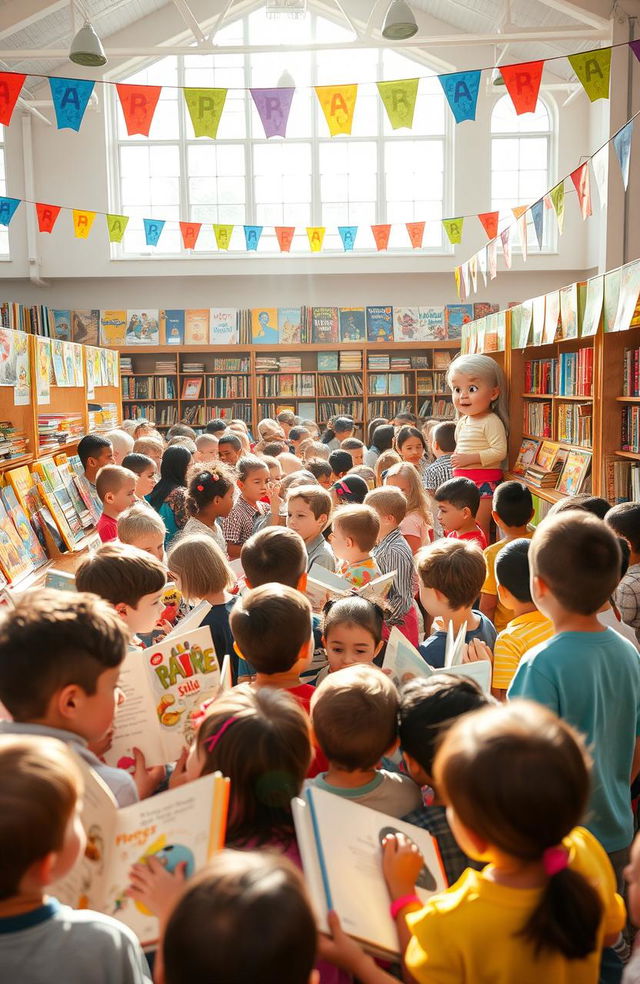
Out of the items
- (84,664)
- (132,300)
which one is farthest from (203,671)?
(132,300)

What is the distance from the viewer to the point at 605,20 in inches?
291

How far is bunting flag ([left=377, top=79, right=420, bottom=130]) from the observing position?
539cm

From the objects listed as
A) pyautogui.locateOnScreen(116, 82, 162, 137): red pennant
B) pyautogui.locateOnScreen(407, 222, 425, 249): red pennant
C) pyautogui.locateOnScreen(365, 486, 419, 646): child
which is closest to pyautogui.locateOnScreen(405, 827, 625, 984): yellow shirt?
pyautogui.locateOnScreen(365, 486, 419, 646): child

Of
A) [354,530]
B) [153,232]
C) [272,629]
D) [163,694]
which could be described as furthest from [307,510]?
[153,232]

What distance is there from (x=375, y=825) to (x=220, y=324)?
33.4 ft

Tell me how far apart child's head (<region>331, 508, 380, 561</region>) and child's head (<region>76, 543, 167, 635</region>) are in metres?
0.92

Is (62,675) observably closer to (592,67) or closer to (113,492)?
(113,492)

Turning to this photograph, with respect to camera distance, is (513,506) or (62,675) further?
(513,506)

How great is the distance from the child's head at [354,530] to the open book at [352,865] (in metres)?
1.73

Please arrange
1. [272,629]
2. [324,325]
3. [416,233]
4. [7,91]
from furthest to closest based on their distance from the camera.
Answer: [324,325] < [416,233] < [7,91] < [272,629]

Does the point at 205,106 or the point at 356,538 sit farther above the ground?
the point at 205,106

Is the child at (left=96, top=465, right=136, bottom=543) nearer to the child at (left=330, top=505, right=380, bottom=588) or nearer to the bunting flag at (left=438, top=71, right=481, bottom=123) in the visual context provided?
the child at (left=330, top=505, right=380, bottom=588)

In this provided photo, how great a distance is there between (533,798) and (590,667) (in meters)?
0.71

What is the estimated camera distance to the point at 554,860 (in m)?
1.00
